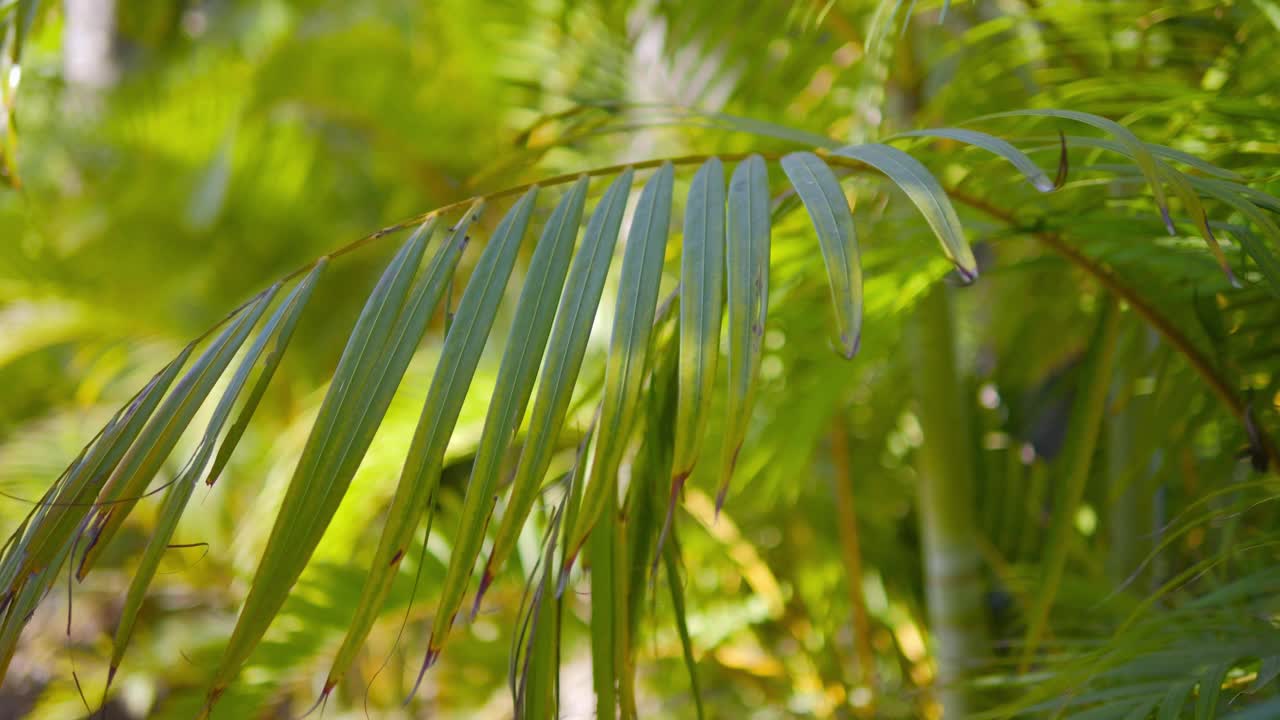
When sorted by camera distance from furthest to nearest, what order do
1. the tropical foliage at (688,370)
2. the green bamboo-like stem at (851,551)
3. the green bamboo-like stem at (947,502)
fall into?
1. the green bamboo-like stem at (851,551)
2. the green bamboo-like stem at (947,502)
3. the tropical foliage at (688,370)

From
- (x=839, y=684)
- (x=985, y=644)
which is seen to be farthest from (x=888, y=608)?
(x=985, y=644)

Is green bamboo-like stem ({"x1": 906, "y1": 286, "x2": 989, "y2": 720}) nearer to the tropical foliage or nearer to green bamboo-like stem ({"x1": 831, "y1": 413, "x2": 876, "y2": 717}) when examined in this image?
the tropical foliage

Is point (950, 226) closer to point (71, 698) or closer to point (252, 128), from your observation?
point (71, 698)

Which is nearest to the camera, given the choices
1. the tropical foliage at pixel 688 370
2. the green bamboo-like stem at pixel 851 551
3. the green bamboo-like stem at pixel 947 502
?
the tropical foliage at pixel 688 370

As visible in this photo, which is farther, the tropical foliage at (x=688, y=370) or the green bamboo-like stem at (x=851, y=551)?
the green bamboo-like stem at (x=851, y=551)

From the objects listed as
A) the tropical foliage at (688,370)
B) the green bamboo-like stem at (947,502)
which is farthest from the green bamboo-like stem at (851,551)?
the green bamboo-like stem at (947,502)

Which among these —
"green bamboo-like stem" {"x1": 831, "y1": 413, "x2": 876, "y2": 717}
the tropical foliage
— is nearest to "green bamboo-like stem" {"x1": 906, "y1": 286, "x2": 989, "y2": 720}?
the tropical foliage

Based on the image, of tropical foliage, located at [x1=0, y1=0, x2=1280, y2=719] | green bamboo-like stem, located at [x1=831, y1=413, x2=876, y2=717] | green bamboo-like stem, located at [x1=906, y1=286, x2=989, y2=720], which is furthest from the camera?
green bamboo-like stem, located at [x1=831, y1=413, x2=876, y2=717]

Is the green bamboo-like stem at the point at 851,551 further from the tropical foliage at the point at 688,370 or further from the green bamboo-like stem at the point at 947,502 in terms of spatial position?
the green bamboo-like stem at the point at 947,502

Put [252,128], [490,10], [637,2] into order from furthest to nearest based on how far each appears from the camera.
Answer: [252,128]
[490,10]
[637,2]
